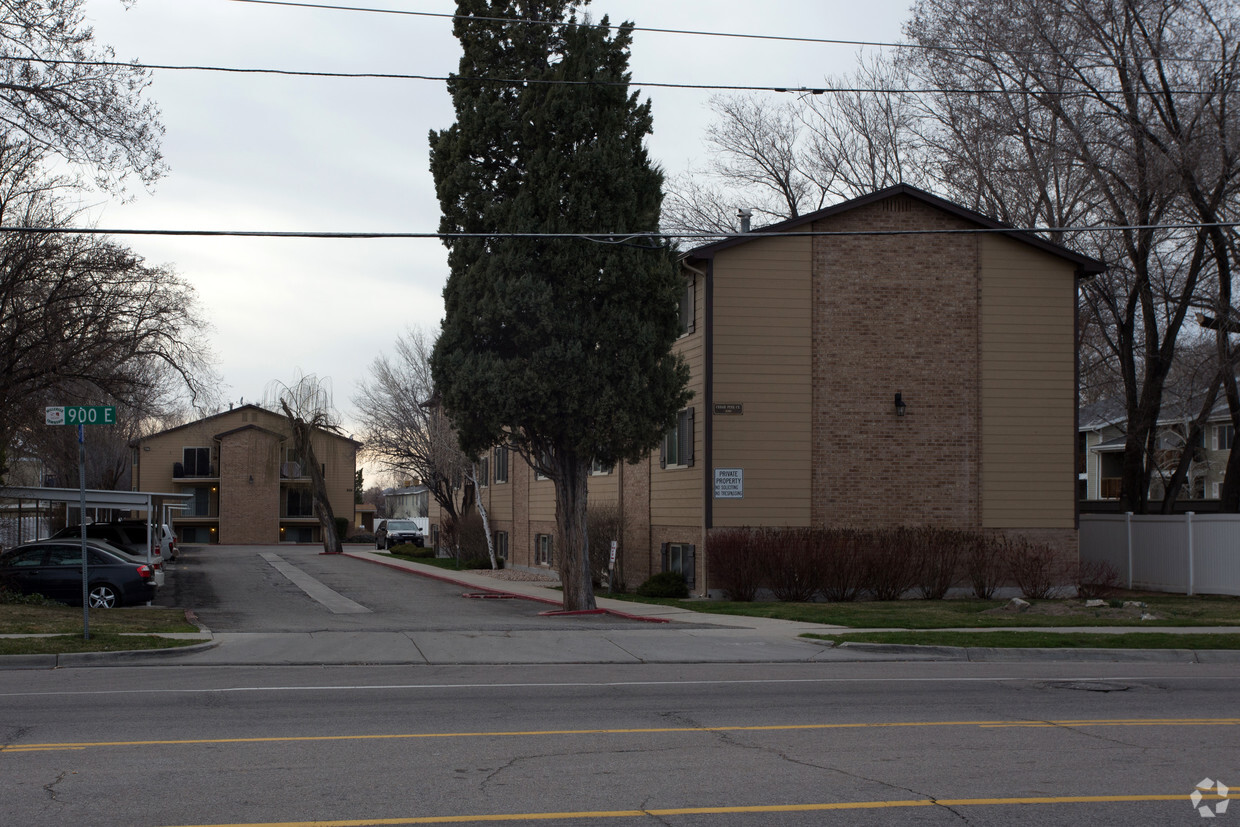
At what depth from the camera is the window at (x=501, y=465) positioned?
3906 cm

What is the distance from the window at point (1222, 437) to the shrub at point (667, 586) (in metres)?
43.5

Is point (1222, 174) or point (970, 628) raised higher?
point (1222, 174)

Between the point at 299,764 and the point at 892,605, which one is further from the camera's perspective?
the point at 892,605

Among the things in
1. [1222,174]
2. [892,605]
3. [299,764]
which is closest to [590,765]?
[299,764]

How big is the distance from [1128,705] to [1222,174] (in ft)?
65.3

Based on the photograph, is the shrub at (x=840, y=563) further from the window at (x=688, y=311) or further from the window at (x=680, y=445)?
the window at (x=688, y=311)

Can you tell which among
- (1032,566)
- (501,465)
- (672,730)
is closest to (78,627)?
(672,730)

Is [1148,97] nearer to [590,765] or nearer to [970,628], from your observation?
[970,628]

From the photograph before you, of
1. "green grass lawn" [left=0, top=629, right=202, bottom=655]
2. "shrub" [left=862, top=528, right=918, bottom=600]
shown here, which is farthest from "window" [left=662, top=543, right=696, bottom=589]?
"green grass lawn" [left=0, top=629, right=202, bottom=655]

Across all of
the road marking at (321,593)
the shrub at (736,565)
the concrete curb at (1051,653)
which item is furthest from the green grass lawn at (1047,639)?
the road marking at (321,593)

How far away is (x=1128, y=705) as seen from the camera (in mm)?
11344

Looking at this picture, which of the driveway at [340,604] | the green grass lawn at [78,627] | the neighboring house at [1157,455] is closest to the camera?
the green grass lawn at [78,627]

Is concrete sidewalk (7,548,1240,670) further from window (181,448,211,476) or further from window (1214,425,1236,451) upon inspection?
window (181,448,211,476)

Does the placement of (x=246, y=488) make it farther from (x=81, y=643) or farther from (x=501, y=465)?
(x=81, y=643)
